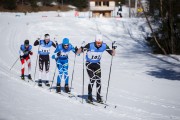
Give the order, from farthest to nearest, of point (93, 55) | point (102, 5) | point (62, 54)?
point (102, 5) → point (62, 54) → point (93, 55)

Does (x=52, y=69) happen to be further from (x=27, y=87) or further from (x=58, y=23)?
(x=58, y=23)

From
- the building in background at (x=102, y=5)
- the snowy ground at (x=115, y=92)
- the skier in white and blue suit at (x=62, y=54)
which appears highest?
the building in background at (x=102, y=5)

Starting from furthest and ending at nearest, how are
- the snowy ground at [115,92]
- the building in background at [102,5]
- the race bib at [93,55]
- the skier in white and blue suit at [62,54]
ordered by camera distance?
1. the building in background at [102,5]
2. the skier in white and blue suit at [62,54]
3. the race bib at [93,55]
4. the snowy ground at [115,92]

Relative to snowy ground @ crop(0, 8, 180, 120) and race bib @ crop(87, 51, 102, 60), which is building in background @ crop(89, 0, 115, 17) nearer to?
snowy ground @ crop(0, 8, 180, 120)

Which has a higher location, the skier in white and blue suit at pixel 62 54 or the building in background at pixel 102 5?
the building in background at pixel 102 5

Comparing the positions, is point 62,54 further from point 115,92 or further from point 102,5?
point 102,5

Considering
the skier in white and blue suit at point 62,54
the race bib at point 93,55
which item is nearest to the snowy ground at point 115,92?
the skier in white and blue suit at point 62,54

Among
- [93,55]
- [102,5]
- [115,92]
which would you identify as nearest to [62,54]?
[93,55]

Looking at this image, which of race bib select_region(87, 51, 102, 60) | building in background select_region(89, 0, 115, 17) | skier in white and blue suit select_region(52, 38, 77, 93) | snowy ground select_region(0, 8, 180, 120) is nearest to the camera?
snowy ground select_region(0, 8, 180, 120)

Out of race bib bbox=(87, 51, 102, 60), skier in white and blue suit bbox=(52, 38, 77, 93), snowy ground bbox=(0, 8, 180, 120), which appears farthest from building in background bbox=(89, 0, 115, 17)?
race bib bbox=(87, 51, 102, 60)

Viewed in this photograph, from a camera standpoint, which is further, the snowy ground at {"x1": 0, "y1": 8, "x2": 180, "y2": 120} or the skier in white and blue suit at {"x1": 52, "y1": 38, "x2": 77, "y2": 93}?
the skier in white and blue suit at {"x1": 52, "y1": 38, "x2": 77, "y2": 93}

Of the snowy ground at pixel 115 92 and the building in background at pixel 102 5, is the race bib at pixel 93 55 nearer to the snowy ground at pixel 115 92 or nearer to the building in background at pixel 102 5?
the snowy ground at pixel 115 92

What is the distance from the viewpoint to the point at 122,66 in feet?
72.7

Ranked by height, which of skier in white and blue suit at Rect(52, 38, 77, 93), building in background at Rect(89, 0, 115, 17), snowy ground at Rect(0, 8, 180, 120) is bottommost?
snowy ground at Rect(0, 8, 180, 120)
